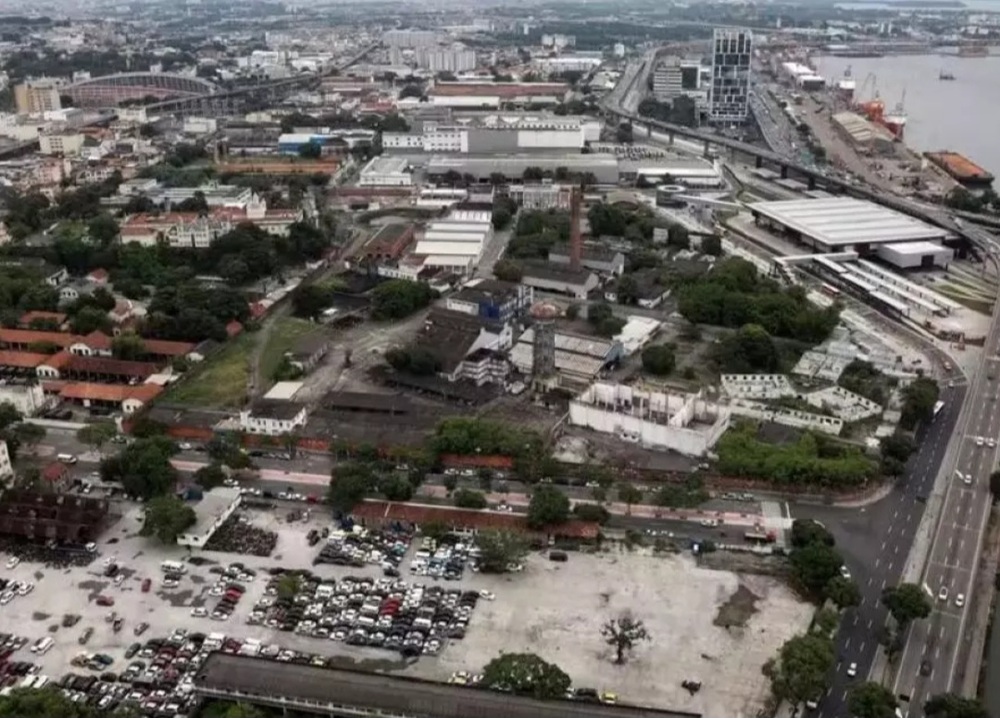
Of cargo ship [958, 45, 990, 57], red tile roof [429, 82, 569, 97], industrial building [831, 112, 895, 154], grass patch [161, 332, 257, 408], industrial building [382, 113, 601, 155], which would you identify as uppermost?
cargo ship [958, 45, 990, 57]

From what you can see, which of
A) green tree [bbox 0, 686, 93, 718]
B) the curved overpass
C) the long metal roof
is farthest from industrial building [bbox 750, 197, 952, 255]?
the curved overpass

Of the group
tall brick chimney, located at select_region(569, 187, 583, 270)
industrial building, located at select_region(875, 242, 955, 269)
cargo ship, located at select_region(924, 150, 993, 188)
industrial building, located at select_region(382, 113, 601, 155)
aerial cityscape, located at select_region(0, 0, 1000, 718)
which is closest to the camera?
aerial cityscape, located at select_region(0, 0, 1000, 718)

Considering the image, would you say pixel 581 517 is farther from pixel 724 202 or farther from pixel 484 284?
pixel 724 202

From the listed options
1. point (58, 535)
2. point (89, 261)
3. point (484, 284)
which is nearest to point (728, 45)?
point (484, 284)

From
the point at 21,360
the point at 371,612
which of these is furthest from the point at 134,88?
the point at 371,612

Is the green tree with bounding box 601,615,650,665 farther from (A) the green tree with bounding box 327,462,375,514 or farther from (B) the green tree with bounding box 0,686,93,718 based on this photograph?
(B) the green tree with bounding box 0,686,93,718

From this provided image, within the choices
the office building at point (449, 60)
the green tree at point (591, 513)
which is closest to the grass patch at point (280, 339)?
the green tree at point (591, 513)
